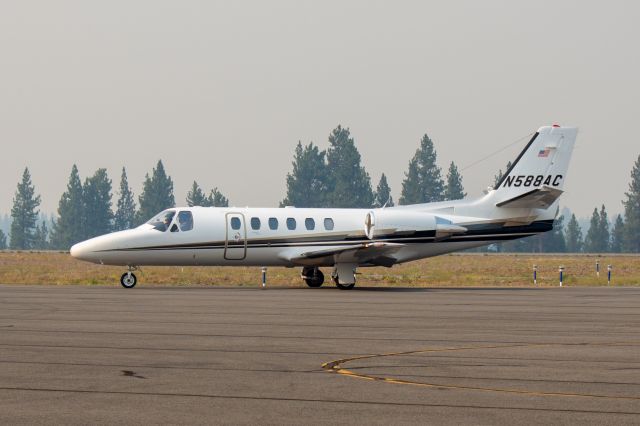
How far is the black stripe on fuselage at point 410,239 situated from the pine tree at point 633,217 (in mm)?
112188

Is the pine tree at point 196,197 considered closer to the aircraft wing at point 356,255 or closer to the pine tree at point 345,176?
the pine tree at point 345,176

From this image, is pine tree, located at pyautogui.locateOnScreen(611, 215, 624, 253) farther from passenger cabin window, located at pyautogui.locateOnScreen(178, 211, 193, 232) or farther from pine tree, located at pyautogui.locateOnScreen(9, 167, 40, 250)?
passenger cabin window, located at pyautogui.locateOnScreen(178, 211, 193, 232)

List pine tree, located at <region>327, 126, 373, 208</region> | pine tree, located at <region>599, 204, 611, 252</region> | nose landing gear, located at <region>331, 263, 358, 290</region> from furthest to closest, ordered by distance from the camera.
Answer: pine tree, located at <region>599, 204, 611, 252</region>
pine tree, located at <region>327, 126, 373, 208</region>
nose landing gear, located at <region>331, 263, 358, 290</region>

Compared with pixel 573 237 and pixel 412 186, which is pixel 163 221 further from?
pixel 573 237

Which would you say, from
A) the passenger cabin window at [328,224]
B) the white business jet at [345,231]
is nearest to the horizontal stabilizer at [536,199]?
the white business jet at [345,231]

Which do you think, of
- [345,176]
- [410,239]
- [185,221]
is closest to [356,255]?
[410,239]

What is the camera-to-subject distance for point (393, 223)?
123 ft

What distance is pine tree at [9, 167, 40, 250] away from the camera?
154250 mm

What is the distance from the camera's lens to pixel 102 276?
47906 millimetres

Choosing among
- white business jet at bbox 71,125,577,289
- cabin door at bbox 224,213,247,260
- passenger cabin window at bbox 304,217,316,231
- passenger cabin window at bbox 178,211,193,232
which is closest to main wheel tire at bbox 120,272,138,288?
white business jet at bbox 71,125,577,289

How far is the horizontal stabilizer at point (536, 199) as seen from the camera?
37.7 m

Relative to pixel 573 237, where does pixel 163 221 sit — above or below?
below

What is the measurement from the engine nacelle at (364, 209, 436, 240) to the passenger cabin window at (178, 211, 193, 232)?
20.2 ft

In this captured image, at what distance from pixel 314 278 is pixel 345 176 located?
109 metres
